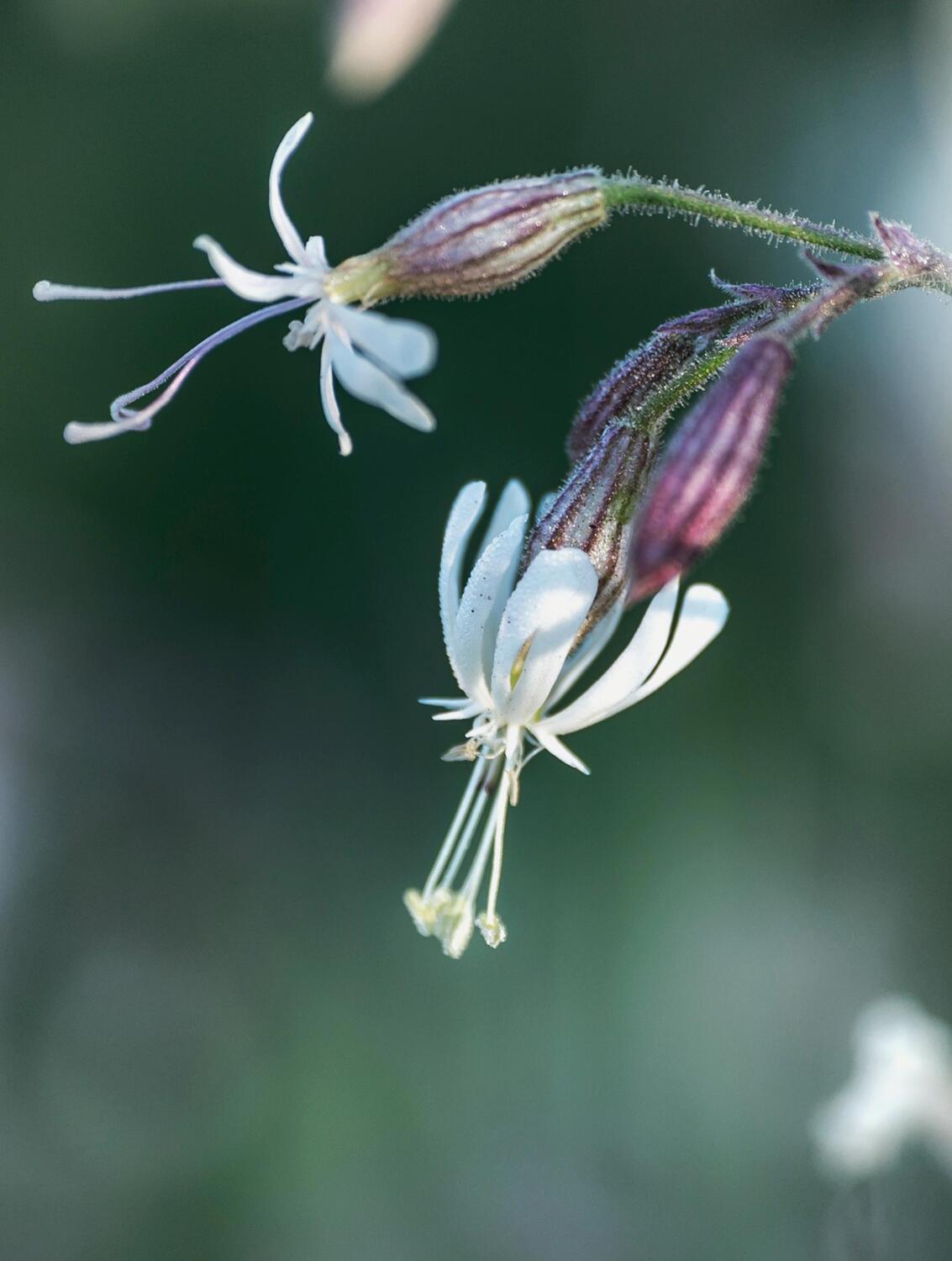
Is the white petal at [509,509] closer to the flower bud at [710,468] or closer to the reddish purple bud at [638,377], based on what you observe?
the reddish purple bud at [638,377]

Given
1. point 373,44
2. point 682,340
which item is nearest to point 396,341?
point 682,340

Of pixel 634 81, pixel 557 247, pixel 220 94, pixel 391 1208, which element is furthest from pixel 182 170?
pixel 557 247

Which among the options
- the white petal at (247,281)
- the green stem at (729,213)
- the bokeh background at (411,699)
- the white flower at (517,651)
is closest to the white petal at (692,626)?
the white flower at (517,651)

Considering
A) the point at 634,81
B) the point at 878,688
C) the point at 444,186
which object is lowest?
the point at 878,688

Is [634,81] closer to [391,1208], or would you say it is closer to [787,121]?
[787,121]

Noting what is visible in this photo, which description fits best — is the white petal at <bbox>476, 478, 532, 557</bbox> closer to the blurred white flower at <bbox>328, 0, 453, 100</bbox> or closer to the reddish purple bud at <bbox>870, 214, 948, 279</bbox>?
the reddish purple bud at <bbox>870, 214, 948, 279</bbox>

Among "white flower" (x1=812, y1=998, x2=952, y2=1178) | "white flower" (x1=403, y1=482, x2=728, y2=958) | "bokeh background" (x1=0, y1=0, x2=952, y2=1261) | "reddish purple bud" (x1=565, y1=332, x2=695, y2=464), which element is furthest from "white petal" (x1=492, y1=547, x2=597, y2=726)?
"bokeh background" (x1=0, y1=0, x2=952, y2=1261)

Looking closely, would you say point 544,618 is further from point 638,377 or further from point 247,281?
point 247,281
